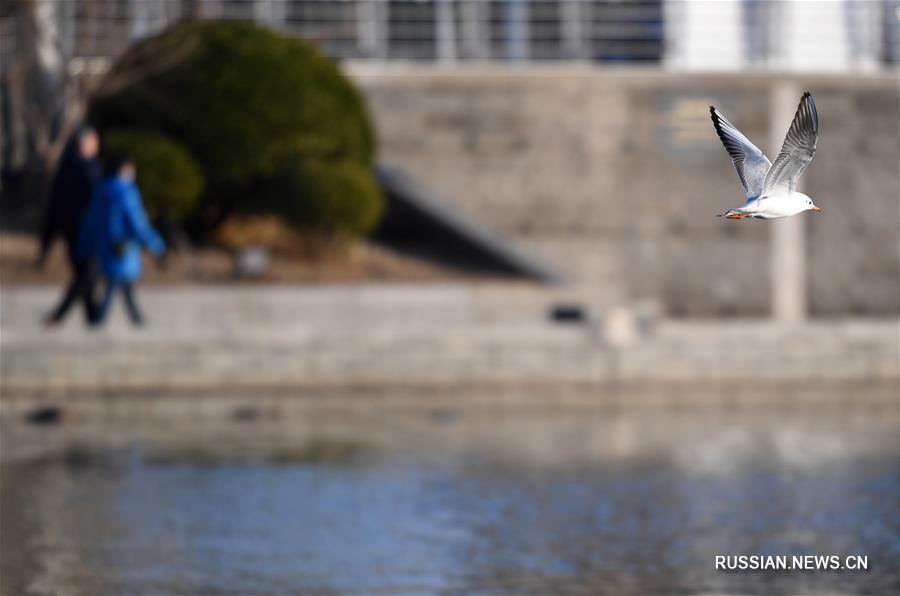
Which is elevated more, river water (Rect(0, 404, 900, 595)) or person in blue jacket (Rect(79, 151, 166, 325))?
person in blue jacket (Rect(79, 151, 166, 325))

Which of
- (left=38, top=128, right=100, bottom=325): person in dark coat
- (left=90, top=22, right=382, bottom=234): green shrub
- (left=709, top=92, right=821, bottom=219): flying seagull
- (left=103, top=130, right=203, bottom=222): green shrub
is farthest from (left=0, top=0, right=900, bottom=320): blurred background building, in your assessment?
(left=709, top=92, right=821, bottom=219): flying seagull

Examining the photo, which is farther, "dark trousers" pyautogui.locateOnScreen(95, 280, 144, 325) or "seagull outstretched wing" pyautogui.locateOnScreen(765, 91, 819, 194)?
"dark trousers" pyautogui.locateOnScreen(95, 280, 144, 325)

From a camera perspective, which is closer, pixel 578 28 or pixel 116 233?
pixel 116 233

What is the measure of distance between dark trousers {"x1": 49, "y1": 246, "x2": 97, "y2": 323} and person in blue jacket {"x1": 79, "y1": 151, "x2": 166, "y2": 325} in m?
0.12

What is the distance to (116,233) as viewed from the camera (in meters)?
18.0

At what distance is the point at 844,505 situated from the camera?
10539 millimetres

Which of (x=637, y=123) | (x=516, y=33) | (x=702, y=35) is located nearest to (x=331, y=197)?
(x=637, y=123)

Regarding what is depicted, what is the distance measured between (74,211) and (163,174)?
319 centimetres

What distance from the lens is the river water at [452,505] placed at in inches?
326

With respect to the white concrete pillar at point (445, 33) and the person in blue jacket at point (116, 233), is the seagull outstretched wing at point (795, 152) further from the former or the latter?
the white concrete pillar at point (445, 33)

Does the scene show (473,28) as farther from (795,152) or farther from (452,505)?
(795,152)

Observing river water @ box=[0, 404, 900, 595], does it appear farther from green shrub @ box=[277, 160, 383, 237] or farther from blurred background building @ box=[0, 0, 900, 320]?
blurred background building @ box=[0, 0, 900, 320]

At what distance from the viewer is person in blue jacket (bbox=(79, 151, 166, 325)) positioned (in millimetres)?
17938

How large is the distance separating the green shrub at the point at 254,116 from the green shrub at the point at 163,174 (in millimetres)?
580
